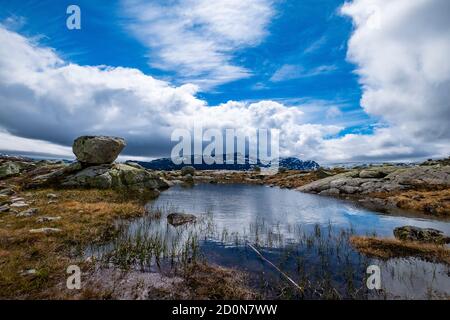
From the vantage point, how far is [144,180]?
209 ft

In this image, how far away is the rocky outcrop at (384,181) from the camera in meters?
58.6

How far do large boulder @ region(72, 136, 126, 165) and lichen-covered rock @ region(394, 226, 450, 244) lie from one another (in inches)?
2034

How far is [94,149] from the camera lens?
53531mm

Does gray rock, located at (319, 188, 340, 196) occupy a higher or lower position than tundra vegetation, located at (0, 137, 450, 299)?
lower

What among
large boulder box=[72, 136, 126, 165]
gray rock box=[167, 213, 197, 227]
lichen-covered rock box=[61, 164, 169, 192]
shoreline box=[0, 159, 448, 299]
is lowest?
gray rock box=[167, 213, 197, 227]

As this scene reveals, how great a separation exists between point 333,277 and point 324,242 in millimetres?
8415

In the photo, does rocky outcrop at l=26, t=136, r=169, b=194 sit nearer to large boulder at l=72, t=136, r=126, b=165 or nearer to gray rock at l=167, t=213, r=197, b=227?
large boulder at l=72, t=136, r=126, b=165

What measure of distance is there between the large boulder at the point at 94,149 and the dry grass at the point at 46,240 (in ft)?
68.8

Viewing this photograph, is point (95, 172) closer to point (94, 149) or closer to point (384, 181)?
point (94, 149)

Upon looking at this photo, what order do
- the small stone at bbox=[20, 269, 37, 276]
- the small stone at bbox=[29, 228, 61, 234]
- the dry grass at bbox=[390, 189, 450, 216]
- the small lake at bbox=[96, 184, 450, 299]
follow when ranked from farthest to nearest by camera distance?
the dry grass at bbox=[390, 189, 450, 216] < the small stone at bbox=[29, 228, 61, 234] < the small lake at bbox=[96, 184, 450, 299] < the small stone at bbox=[20, 269, 37, 276]

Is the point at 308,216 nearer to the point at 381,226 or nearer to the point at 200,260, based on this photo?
the point at 381,226

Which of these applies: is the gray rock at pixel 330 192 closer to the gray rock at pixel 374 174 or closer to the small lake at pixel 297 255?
the gray rock at pixel 374 174

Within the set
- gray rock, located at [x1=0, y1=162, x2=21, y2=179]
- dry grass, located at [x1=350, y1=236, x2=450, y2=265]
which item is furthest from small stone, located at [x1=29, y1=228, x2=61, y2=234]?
gray rock, located at [x1=0, y1=162, x2=21, y2=179]

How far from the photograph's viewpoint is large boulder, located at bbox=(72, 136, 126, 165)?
176 feet
